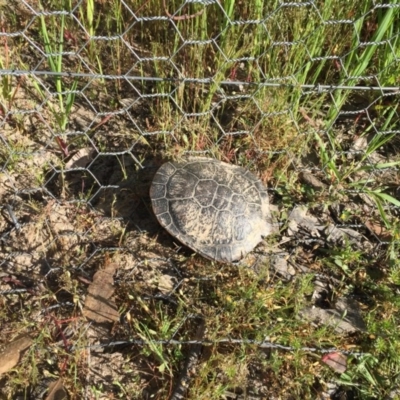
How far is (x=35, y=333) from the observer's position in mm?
1330

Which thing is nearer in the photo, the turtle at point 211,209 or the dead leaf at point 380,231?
the turtle at point 211,209

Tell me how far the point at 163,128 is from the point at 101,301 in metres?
0.63

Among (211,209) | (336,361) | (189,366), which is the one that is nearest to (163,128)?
(211,209)

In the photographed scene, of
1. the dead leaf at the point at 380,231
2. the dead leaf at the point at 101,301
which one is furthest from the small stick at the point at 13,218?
the dead leaf at the point at 380,231

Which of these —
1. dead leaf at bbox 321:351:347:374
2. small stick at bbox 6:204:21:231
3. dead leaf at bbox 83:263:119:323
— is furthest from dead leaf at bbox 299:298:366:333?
small stick at bbox 6:204:21:231

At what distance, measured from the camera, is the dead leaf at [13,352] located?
4.16ft

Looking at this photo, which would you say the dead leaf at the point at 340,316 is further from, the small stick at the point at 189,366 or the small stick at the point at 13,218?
the small stick at the point at 13,218

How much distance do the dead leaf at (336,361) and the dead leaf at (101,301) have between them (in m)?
0.63

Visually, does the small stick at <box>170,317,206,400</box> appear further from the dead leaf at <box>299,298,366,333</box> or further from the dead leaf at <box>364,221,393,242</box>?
the dead leaf at <box>364,221,393,242</box>

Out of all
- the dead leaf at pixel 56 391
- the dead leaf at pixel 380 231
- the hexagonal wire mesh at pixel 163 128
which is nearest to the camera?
the dead leaf at pixel 56 391

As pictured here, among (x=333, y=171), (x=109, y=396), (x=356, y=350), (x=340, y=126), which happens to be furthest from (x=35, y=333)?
(x=340, y=126)

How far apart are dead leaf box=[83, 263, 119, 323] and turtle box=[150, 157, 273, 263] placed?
25 cm

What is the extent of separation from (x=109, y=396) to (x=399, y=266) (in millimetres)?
1007

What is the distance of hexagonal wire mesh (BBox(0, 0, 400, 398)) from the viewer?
1.50 meters
